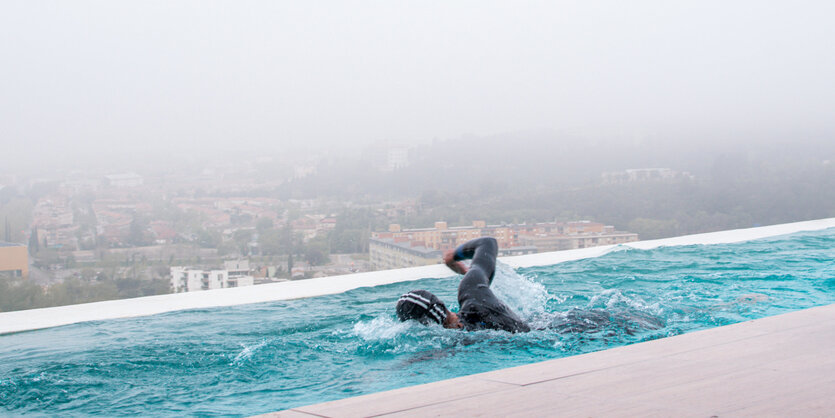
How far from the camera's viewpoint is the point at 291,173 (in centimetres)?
818

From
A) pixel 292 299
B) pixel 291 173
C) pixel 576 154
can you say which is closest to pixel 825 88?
pixel 576 154

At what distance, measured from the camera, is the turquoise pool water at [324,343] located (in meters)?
1.66

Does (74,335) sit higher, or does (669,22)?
(669,22)

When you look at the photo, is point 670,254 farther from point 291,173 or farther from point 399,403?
point 291,173

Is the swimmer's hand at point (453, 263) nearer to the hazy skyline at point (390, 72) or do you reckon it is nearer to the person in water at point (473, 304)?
the person in water at point (473, 304)

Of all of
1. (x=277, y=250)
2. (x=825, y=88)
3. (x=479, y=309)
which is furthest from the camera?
(x=825, y=88)

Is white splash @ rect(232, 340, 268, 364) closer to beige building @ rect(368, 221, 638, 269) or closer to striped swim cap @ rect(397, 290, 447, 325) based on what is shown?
striped swim cap @ rect(397, 290, 447, 325)

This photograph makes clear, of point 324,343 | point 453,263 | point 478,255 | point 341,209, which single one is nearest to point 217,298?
point 324,343

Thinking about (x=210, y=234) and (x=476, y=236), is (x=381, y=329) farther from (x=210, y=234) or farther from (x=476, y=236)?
(x=476, y=236)

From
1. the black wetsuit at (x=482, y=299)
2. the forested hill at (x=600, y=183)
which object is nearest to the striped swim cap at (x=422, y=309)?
the black wetsuit at (x=482, y=299)

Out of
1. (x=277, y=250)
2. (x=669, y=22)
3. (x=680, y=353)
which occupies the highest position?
(x=669, y=22)

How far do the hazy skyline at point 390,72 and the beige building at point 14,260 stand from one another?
105 centimetres

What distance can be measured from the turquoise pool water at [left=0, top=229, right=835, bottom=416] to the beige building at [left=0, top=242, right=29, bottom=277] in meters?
2.88

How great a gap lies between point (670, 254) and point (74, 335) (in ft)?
12.3
